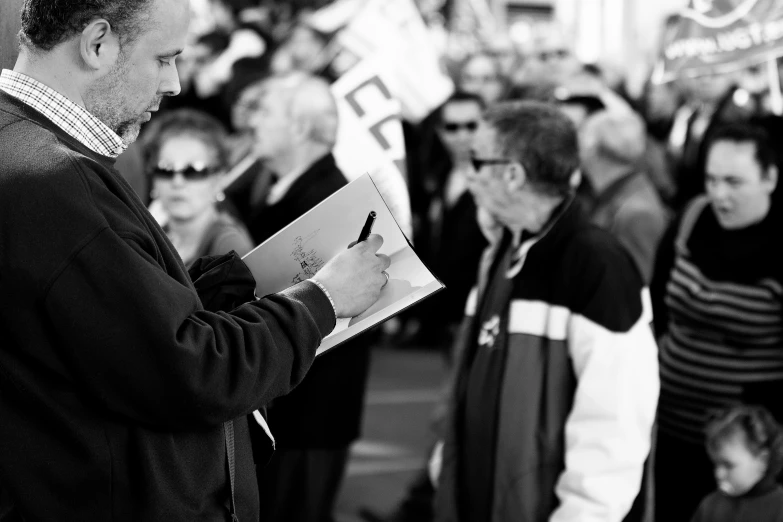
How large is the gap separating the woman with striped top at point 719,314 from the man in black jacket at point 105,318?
229cm

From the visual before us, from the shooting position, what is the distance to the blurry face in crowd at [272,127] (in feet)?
16.0

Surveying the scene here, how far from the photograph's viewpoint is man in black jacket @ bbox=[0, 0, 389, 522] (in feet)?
5.67

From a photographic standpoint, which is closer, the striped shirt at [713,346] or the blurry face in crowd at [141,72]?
the blurry face in crowd at [141,72]

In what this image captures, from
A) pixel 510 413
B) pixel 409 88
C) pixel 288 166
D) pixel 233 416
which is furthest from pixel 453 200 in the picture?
pixel 233 416

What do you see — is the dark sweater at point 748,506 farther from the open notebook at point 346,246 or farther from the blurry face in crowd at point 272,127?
the blurry face in crowd at point 272,127

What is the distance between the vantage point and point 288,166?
16.2ft

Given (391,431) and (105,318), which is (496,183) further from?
(391,431)

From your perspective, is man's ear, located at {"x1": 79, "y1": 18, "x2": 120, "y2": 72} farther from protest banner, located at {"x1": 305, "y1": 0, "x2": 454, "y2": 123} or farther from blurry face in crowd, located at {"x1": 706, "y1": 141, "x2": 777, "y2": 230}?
protest banner, located at {"x1": 305, "y1": 0, "x2": 454, "y2": 123}

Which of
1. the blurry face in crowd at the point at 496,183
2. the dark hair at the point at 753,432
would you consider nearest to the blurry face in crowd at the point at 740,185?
the dark hair at the point at 753,432

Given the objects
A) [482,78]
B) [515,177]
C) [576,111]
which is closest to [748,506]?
[515,177]

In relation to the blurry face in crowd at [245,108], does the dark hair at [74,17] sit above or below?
above

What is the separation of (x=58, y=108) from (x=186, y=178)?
2225mm

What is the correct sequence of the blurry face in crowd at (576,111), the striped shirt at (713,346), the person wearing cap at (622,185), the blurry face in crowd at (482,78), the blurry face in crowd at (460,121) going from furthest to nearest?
1. the blurry face in crowd at (482,78)
2. the blurry face in crowd at (460,121)
3. the blurry face in crowd at (576,111)
4. the person wearing cap at (622,185)
5. the striped shirt at (713,346)

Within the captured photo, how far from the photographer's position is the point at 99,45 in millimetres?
1879
